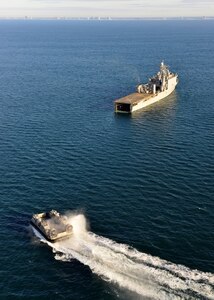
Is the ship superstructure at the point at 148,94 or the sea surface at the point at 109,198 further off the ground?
the ship superstructure at the point at 148,94

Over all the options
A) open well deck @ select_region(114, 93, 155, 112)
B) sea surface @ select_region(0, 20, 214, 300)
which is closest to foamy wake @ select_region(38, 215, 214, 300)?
sea surface @ select_region(0, 20, 214, 300)

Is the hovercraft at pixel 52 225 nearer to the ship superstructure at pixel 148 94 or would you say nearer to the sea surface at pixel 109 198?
the sea surface at pixel 109 198

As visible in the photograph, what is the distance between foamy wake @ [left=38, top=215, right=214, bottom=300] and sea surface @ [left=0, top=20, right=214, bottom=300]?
0.15 m

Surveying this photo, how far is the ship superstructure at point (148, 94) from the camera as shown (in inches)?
5192

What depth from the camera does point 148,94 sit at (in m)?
147

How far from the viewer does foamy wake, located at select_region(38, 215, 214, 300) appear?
50.7 metres

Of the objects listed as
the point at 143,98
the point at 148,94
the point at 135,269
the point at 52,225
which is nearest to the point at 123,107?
the point at 143,98

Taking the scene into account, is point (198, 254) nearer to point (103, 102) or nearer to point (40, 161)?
point (40, 161)

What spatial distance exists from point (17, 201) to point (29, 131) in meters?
41.0

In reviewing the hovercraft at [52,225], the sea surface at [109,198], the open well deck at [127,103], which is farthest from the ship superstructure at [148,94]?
the hovercraft at [52,225]

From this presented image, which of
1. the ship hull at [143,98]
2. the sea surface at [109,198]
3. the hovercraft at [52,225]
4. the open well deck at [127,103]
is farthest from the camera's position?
Answer: the ship hull at [143,98]

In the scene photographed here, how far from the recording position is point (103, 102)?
144 metres

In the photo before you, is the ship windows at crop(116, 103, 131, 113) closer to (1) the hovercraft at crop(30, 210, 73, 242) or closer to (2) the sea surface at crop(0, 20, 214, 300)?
(2) the sea surface at crop(0, 20, 214, 300)

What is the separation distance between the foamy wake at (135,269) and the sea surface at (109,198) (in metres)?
0.15
